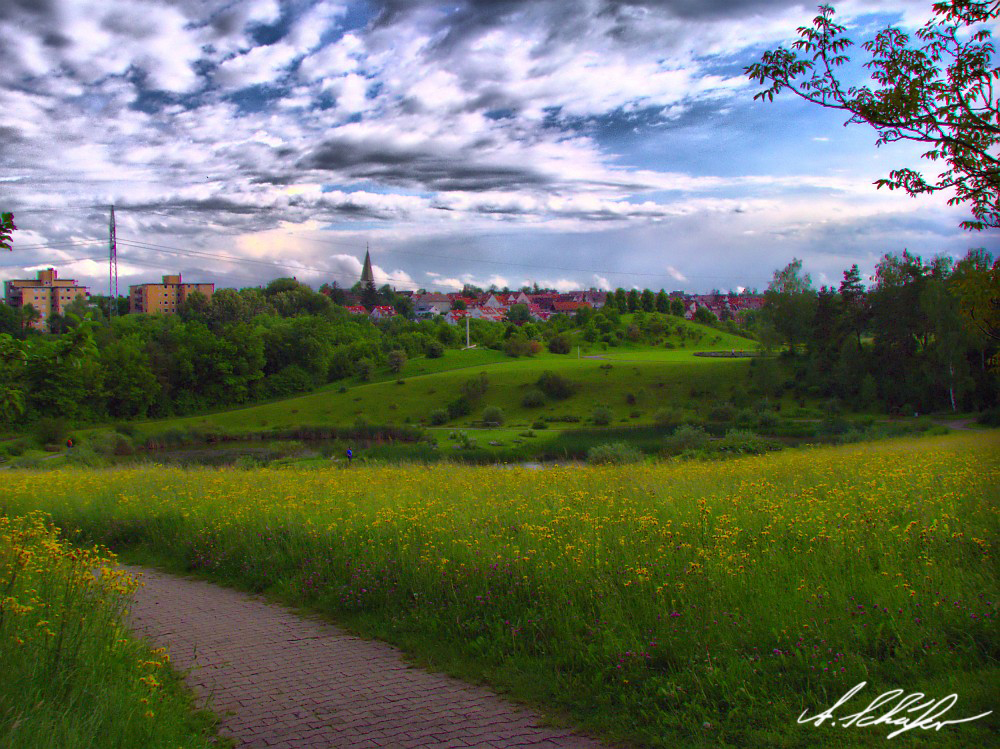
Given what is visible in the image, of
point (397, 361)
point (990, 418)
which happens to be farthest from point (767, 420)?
point (397, 361)

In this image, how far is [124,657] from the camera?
5.16 meters

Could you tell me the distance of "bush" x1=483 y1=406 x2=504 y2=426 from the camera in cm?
6950

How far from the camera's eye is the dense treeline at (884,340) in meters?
48.6

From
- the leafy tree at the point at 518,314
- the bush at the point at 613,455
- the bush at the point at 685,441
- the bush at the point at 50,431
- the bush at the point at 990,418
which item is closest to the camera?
the bush at the point at 613,455

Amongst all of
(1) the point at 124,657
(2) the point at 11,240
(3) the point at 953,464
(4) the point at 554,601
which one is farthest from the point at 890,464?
(2) the point at 11,240

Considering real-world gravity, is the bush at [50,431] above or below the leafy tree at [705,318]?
below

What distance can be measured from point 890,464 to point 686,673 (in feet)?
26.1

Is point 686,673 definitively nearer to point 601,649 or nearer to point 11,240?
point 601,649

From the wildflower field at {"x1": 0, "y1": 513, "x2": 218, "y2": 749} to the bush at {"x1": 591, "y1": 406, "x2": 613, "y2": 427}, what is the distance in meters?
60.5

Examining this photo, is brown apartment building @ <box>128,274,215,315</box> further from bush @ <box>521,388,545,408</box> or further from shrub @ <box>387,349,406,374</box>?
bush @ <box>521,388,545,408</box>

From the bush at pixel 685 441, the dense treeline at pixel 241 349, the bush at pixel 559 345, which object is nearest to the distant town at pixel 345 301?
the dense treeline at pixel 241 349

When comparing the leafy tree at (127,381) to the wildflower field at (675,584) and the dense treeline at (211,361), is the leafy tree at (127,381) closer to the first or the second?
the dense treeline at (211,361)

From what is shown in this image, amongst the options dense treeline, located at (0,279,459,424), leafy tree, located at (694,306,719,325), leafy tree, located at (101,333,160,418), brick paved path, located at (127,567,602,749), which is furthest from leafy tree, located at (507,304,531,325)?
brick paved path, located at (127,567,602,749)

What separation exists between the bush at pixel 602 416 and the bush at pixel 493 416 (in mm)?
9261
